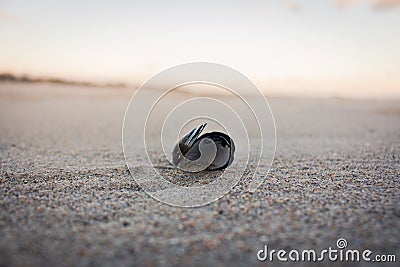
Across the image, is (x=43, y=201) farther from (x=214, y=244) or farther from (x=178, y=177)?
(x=214, y=244)

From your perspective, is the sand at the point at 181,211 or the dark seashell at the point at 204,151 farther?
the dark seashell at the point at 204,151

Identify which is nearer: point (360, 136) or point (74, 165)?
point (74, 165)

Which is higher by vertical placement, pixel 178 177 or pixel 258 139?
pixel 258 139

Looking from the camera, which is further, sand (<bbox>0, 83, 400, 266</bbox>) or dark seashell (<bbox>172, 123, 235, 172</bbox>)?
dark seashell (<bbox>172, 123, 235, 172</bbox>)

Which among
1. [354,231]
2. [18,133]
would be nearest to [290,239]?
[354,231]
